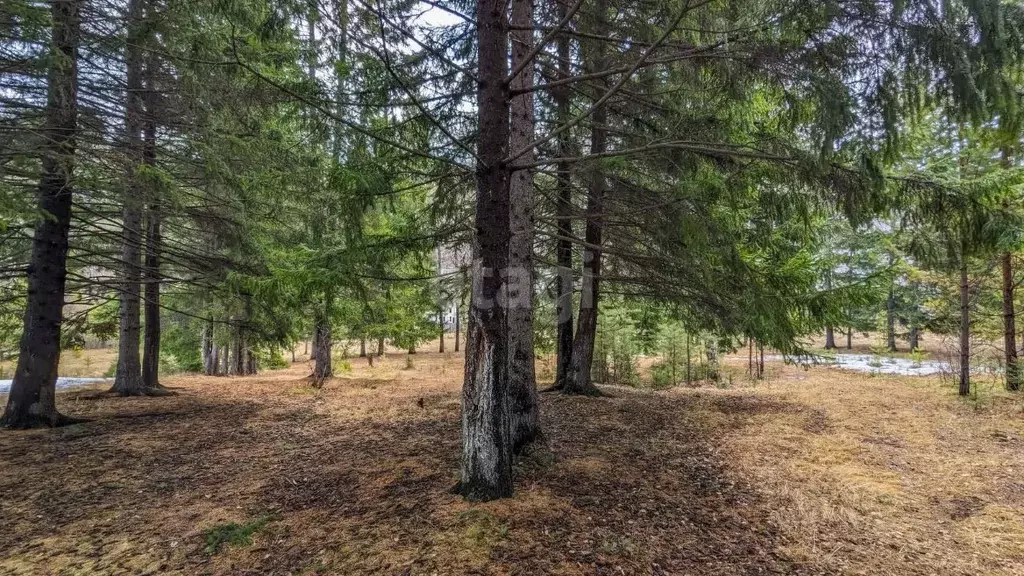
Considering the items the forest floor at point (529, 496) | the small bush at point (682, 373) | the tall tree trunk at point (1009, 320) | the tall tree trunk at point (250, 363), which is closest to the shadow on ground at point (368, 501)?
the forest floor at point (529, 496)

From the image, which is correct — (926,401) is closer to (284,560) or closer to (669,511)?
(669,511)

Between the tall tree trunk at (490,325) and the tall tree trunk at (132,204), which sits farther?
the tall tree trunk at (132,204)

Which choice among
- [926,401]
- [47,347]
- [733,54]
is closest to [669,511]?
[733,54]

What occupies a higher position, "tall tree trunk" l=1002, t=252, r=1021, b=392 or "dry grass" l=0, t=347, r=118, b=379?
"tall tree trunk" l=1002, t=252, r=1021, b=392

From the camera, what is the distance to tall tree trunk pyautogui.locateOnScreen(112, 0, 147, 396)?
19.1 ft

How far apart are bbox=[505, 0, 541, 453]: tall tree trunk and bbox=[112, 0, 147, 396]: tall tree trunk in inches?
182

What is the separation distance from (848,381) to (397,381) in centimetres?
1298

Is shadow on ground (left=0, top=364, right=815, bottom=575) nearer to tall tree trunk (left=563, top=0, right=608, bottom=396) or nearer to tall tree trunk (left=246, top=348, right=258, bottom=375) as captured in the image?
tall tree trunk (left=563, top=0, right=608, bottom=396)

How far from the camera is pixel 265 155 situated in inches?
280

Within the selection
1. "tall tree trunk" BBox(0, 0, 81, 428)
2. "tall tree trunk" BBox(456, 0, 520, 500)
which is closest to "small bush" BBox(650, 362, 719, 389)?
"tall tree trunk" BBox(456, 0, 520, 500)

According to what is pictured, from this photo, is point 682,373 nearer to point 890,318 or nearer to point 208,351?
point 208,351

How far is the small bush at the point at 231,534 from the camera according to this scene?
127 inches

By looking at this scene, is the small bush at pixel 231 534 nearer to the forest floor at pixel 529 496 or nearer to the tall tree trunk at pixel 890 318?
the forest floor at pixel 529 496

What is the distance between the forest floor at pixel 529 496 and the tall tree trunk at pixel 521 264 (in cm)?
45
